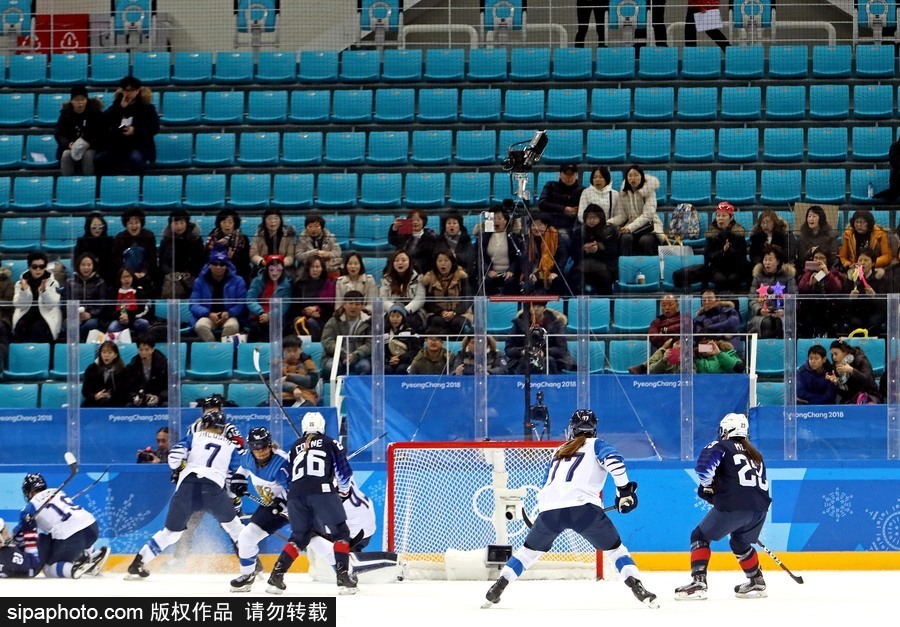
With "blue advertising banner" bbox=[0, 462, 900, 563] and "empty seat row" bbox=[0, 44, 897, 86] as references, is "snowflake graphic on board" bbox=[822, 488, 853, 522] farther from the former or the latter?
"empty seat row" bbox=[0, 44, 897, 86]

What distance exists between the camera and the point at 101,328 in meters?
11.3

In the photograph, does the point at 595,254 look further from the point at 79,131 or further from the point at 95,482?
the point at 79,131

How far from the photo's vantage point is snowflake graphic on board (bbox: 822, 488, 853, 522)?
10805 mm

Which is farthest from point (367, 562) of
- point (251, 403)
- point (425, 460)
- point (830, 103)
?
point (830, 103)

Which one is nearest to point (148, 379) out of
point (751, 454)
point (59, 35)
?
point (751, 454)

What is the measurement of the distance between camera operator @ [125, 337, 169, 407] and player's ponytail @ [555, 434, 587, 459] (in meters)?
3.54

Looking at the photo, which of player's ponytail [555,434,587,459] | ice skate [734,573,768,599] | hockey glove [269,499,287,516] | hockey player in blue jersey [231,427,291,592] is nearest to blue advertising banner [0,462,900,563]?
hockey player in blue jersey [231,427,291,592]

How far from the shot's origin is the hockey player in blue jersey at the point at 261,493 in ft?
31.6

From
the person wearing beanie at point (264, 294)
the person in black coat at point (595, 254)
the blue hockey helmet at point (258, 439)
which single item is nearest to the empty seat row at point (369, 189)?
the person in black coat at point (595, 254)

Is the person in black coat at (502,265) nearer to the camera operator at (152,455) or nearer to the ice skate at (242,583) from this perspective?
the camera operator at (152,455)

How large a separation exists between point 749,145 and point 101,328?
718 cm

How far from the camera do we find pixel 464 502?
35.1 ft

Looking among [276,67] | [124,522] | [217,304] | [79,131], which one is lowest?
[124,522]

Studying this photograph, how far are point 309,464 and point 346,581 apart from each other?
78 centimetres
